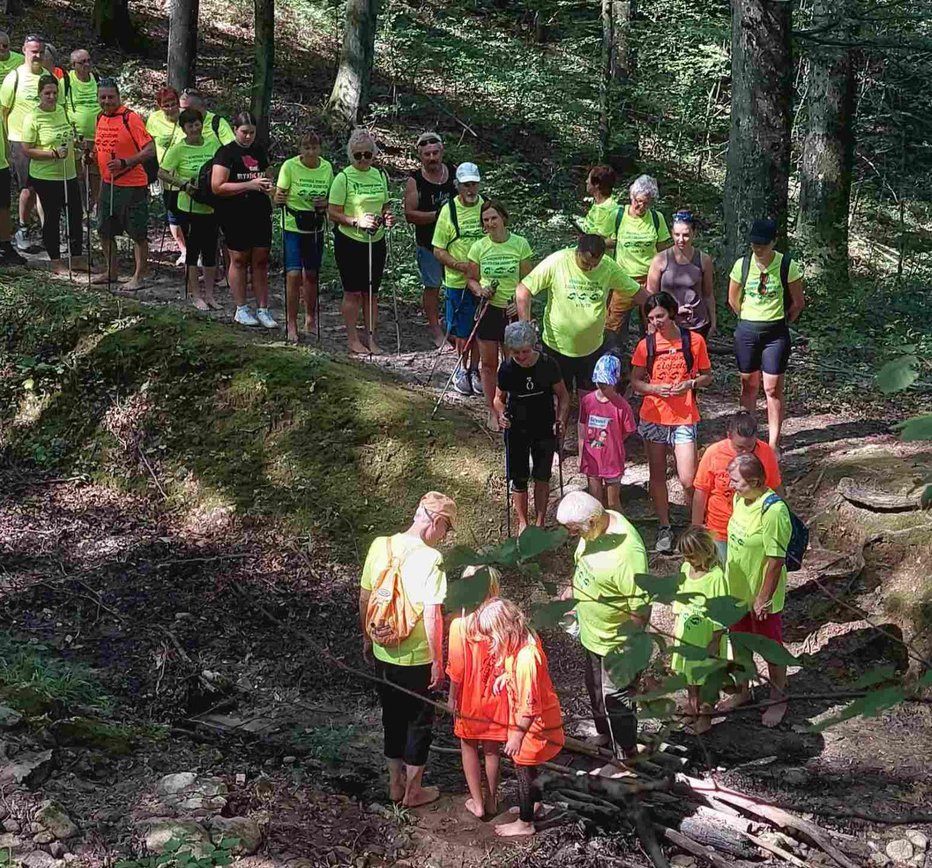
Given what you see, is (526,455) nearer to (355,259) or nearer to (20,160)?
(355,259)

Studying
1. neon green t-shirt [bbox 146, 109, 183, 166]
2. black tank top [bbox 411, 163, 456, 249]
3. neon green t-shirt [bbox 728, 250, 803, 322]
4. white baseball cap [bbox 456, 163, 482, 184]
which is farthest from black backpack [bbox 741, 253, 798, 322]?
neon green t-shirt [bbox 146, 109, 183, 166]

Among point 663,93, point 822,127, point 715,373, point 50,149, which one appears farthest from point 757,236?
point 663,93

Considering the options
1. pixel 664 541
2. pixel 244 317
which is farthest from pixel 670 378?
pixel 244 317

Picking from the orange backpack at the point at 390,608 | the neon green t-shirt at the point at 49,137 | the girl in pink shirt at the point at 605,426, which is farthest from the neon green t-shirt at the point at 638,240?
the neon green t-shirt at the point at 49,137

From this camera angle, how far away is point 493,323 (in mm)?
9594

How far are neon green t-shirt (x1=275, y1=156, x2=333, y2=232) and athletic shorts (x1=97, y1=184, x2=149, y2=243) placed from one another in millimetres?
2001

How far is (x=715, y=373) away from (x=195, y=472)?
5674mm

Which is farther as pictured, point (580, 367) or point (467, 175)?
point (467, 175)

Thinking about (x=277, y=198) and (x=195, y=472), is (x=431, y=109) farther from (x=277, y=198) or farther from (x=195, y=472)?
(x=195, y=472)

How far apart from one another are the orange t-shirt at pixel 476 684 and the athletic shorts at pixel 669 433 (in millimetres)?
3054

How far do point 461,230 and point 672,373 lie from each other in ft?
8.46

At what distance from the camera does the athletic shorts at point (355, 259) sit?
10.2m

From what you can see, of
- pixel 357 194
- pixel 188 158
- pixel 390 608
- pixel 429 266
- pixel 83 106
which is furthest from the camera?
pixel 83 106

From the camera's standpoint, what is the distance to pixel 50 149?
11.1m
